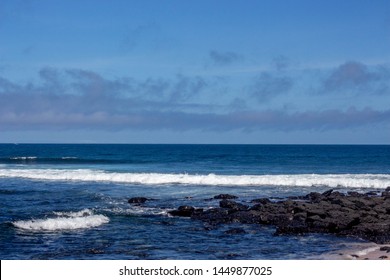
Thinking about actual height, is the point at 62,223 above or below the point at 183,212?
below

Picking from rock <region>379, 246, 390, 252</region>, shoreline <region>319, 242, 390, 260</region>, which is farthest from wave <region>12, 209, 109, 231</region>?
rock <region>379, 246, 390, 252</region>

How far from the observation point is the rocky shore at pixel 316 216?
16.4 m

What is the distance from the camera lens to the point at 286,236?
15922 mm

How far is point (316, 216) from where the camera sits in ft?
60.2

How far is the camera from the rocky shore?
1642 cm

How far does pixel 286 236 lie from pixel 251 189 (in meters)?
14.1

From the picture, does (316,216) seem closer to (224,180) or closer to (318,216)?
(318,216)

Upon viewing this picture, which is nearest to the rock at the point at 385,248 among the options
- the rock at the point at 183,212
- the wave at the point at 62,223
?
the rock at the point at 183,212

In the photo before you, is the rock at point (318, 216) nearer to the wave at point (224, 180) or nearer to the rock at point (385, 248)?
the rock at point (385, 248)

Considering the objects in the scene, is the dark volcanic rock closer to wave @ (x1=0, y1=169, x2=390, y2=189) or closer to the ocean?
the ocean

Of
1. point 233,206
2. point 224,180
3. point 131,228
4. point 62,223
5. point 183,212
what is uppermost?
point 224,180

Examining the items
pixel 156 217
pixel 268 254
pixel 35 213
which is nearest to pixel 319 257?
pixel 268 254

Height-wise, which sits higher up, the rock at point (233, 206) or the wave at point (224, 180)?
the wave at point (224, 180)

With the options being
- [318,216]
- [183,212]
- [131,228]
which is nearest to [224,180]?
[183,212]
